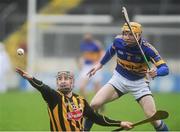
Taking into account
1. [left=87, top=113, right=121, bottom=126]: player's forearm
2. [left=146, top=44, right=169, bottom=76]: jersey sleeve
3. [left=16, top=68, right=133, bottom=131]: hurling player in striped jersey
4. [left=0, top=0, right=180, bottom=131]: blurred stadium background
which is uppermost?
[left=0, top=0, right=180, bottom=131]: blurred stadium background

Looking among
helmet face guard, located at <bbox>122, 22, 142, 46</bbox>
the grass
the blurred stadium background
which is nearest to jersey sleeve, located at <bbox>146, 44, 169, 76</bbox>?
helmet face guard, located at <bbox>122, 22, 142, 46</bbox>

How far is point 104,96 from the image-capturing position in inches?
498

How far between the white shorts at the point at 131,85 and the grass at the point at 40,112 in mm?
1968

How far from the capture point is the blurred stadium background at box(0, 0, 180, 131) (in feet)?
100

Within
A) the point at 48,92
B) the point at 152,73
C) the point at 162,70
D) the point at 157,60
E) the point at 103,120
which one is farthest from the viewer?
the point at 157,60

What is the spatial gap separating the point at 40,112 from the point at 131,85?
5860 mm

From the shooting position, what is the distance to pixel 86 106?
10.2 meters

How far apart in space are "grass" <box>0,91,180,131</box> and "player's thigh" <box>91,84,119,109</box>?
202 cm

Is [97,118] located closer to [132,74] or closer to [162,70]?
[162,70]

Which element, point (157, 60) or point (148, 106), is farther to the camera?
point (148, 106)

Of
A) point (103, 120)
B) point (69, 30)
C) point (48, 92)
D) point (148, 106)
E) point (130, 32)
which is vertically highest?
point (69, 30)

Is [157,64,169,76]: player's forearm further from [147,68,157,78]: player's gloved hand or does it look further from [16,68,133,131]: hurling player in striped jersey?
[16,68,133,131]: hurling player in striped jersey

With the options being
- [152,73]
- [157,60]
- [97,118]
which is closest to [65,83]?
[97,118]

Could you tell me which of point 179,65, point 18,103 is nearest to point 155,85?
point 179,65
